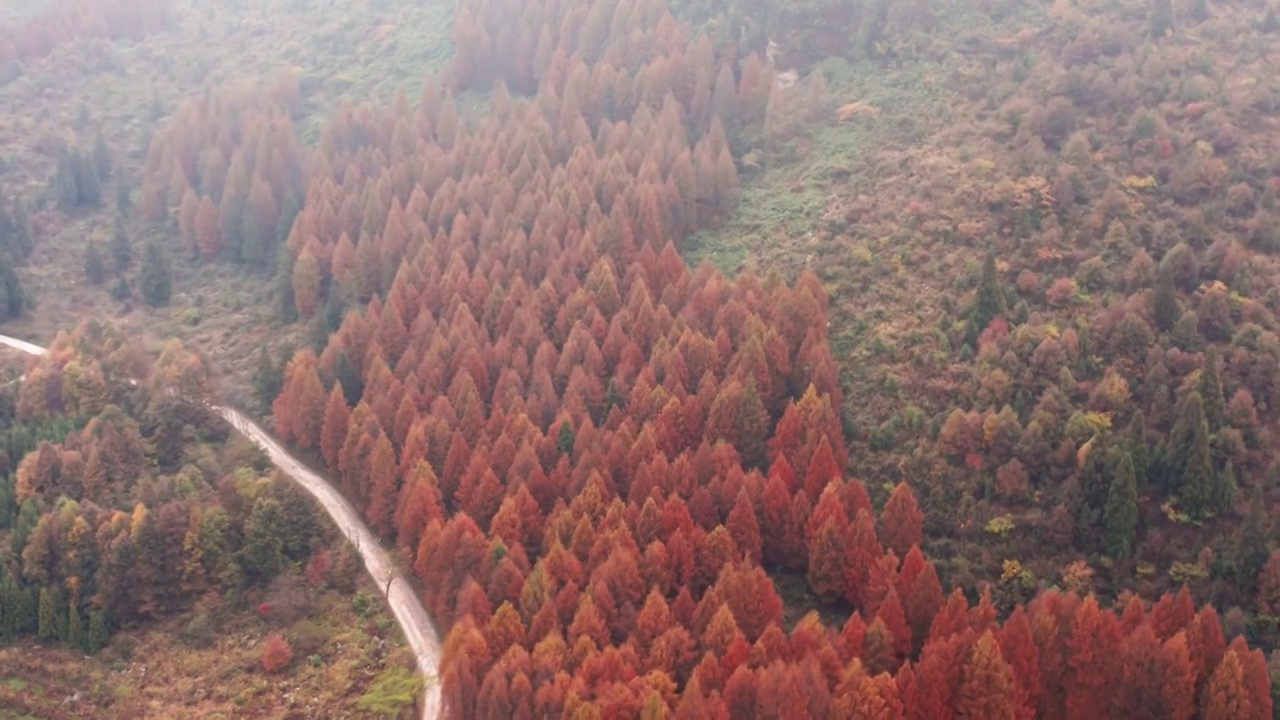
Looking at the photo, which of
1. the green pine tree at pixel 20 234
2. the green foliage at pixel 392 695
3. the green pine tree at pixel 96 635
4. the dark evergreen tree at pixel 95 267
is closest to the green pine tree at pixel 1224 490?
the green foliage at pixel 392 695

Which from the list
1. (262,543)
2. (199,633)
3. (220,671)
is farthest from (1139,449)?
(199,633)

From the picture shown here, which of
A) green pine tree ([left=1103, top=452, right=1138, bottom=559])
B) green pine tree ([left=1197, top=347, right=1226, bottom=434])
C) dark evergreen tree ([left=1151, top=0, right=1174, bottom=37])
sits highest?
dark evergreen tree ([left=1151, top=0, right=1174, bottom=37])

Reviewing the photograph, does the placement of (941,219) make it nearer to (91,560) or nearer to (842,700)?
(842,700)

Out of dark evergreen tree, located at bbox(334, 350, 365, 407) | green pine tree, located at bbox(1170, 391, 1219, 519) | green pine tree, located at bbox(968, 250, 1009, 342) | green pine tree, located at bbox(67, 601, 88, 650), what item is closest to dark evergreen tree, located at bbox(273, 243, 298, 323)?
dark evergreen tree, located at bbox(334, 350, 365, 407)

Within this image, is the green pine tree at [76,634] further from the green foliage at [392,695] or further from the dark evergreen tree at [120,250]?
the dark evergreen tree at [120,250]

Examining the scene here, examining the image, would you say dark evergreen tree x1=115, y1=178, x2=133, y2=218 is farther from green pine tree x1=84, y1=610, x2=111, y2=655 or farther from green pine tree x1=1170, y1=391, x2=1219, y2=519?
green pine tree x1=1170, y1=391, x2=1219, y2=519

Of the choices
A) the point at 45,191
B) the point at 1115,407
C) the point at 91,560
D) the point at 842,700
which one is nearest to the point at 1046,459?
the point at 1115,407
